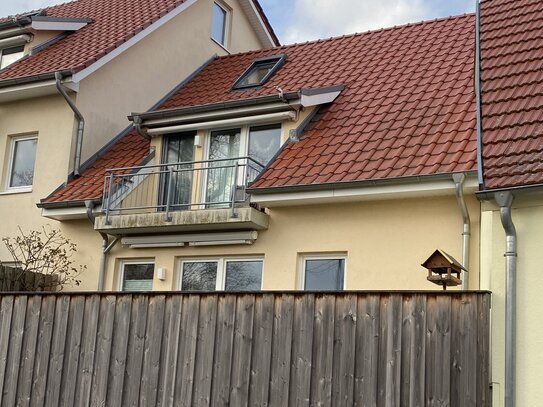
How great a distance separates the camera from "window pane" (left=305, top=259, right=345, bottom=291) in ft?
41.6

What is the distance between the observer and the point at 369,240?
12320mm

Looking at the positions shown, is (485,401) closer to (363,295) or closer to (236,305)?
(363,295)

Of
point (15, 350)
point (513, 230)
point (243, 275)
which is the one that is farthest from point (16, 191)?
point (513, 230)

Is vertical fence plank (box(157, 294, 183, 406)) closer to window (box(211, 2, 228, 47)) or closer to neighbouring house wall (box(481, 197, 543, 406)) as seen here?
neighbouring house wall (box(481, 197, 543, 406))

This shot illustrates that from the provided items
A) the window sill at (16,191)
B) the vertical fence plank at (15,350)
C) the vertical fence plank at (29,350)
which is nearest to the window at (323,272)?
the vertical fence plank at (29,350)

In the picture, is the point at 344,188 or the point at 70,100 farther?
the point at 70,100

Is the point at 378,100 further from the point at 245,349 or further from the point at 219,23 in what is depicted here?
the point at 219,23

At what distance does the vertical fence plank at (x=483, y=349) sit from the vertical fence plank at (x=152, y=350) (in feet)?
11.8

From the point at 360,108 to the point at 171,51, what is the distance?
6.07 m

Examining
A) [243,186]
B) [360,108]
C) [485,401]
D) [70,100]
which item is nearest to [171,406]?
[485,401]

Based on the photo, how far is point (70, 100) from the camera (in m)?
16.2

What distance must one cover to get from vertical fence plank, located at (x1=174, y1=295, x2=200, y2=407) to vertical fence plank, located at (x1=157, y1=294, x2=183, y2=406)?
5cm

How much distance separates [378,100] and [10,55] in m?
9.02

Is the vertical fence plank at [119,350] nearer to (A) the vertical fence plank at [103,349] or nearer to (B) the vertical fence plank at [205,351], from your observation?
(A) the vertical fence plank at [103,349]
